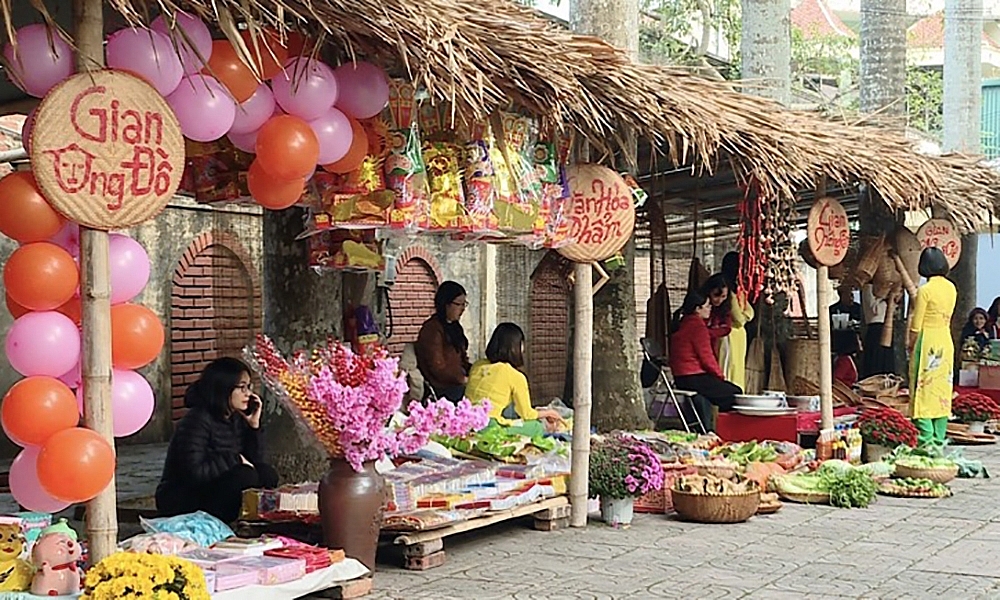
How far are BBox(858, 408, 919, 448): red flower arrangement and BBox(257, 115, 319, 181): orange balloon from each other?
604 centimetres

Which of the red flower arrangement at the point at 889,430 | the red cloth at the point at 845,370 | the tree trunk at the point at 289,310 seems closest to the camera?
the tree trunk at the point at 289,310

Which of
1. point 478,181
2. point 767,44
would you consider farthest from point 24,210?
point 767,44

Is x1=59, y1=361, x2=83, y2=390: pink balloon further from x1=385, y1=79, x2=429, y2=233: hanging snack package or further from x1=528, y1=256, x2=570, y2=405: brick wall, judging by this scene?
x1=528, y1=256, x2=570, y2=405: brick wall

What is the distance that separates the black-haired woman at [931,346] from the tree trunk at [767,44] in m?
3.23

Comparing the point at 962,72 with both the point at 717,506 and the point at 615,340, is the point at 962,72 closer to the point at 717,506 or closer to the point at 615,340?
the point at 615,340

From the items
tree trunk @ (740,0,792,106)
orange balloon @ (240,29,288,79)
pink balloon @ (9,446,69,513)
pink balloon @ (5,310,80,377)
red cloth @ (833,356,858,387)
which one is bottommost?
red cloth @ (833,356,858,387)

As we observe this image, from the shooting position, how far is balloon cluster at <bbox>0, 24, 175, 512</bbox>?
432 cm

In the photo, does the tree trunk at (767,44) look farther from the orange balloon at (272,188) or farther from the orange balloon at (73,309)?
the orange balloon at (73,309)

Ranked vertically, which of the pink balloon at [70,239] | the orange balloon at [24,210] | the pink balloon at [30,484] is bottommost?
the pink balloon at [30,484]

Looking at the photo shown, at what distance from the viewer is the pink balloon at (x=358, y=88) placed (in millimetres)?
5930

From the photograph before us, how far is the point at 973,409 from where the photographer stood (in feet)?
40.5

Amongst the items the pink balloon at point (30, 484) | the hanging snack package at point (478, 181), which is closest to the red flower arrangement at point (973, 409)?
the hanging snack package at point (478, 181)

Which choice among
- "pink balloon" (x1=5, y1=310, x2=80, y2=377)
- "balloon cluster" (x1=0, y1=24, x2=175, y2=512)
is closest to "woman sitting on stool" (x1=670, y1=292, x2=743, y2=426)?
"balloon cluster" (x1=0, y1=24, x2=175, y2=512)

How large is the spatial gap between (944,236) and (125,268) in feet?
28.7
